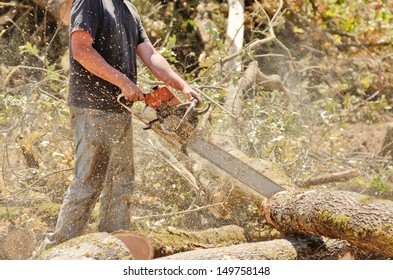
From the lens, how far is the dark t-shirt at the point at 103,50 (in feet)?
10.3

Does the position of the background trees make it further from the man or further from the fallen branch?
the man

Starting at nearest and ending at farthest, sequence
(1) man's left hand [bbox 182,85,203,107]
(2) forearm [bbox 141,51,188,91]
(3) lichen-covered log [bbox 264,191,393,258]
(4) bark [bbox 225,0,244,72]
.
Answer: (3) lichen-covered log [bbox 264,191,393,258] → (1) man's left hand [bbox 182,85,203,107] → (2) forearm [bbox 141,51,188,91] → (4) bark [bbox 225,0,244,72]

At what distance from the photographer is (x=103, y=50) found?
3285 millimetres

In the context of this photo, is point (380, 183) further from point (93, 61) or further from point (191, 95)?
point (93, 61)

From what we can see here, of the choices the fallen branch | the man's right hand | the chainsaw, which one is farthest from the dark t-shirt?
the fallen branch

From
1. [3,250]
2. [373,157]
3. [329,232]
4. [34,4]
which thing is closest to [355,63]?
[373,157]

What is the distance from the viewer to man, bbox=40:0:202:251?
3.10 m

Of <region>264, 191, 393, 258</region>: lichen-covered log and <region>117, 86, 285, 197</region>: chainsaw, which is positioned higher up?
<region>117, 86, 285, 197</region>: chainsaw

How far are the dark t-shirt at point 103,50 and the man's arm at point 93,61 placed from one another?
0.16 ft

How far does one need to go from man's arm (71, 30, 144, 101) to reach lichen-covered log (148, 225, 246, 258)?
72cm

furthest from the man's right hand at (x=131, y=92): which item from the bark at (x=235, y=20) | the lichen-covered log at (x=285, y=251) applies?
the bark at (x=235, y=20)

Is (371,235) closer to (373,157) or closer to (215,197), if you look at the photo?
(215,197)

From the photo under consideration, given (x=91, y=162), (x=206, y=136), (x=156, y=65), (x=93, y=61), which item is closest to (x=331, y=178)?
(x=206, y=136)
